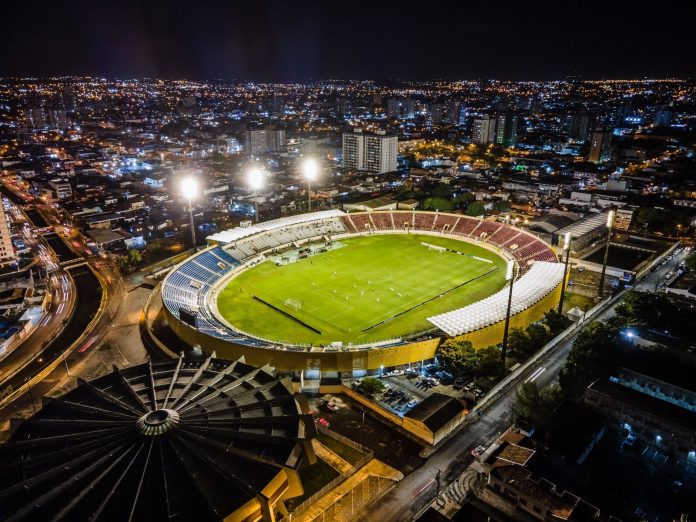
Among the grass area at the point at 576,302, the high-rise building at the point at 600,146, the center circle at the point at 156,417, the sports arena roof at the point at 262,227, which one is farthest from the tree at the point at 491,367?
the high-rise building at the point at 600,146

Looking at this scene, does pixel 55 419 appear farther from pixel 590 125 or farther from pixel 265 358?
pixel 590 125

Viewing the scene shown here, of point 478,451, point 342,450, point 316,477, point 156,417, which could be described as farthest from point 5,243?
point 478,451

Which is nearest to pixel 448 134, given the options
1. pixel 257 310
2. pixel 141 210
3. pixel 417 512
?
pixel 141 210

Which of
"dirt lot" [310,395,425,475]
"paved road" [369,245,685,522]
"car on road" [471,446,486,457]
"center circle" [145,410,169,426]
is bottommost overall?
"dirt lot" [310,395,425,475]

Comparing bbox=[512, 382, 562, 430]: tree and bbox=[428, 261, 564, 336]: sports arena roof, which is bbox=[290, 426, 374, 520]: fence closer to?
bbox=[512, 382, 562, 430]: tree

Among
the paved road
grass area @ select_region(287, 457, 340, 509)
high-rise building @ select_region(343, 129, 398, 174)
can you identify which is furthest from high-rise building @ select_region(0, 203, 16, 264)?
high-rise building @ select_region(343, 129, 398, 174)

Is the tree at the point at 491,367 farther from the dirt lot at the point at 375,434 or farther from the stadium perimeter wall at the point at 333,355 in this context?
the dirt lot at the point at 375,434
